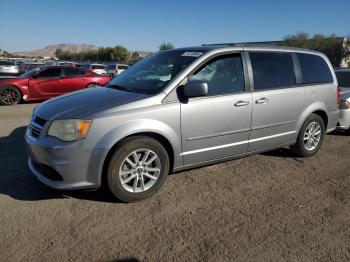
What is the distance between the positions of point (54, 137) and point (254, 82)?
2683mm

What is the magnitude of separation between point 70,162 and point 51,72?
10.4 meters

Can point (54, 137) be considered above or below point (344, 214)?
above

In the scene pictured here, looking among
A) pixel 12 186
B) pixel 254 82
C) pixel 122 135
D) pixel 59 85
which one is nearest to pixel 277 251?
pixel 122 135

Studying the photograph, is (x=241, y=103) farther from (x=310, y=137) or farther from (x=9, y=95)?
(x=9, y=95)

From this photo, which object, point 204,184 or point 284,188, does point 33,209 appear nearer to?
point 204,184

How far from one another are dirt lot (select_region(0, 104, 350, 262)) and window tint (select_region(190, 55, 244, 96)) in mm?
1195

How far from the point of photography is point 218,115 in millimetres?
4324

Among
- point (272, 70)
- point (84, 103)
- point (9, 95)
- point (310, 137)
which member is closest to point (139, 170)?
point (84, 103)

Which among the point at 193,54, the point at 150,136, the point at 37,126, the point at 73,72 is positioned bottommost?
the point at 150,136

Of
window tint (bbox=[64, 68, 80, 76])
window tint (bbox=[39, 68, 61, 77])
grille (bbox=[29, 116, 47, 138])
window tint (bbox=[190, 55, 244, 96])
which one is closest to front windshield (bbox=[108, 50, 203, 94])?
window tint (bbox=[190, 55, 244, 96])

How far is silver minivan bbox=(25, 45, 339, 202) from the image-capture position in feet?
11.9

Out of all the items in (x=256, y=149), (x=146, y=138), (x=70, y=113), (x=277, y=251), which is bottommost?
(x=277, y=251)

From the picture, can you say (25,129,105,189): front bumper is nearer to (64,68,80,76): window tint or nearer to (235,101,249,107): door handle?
(235,101,249,107): door handle

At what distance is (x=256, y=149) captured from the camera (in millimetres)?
4938
